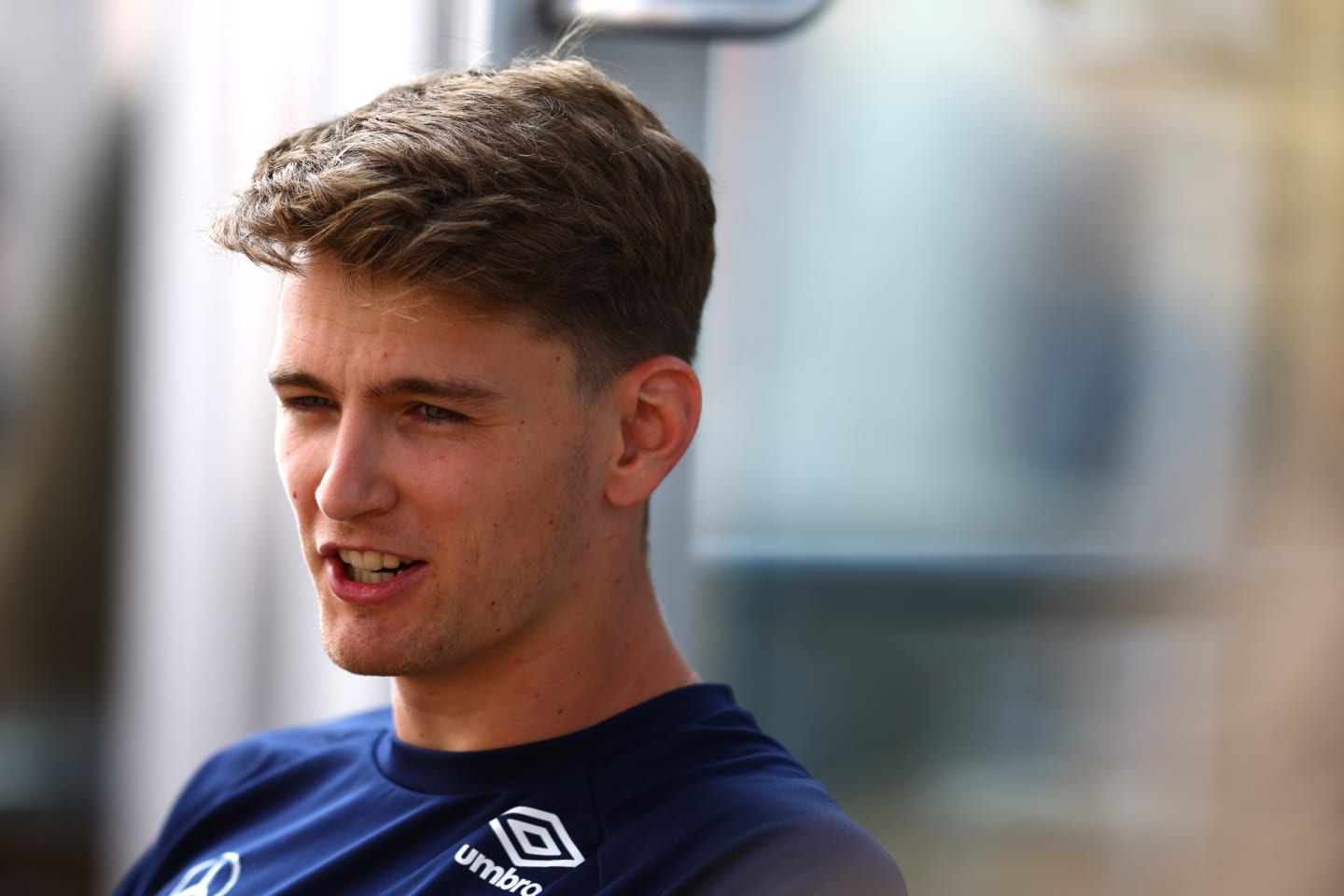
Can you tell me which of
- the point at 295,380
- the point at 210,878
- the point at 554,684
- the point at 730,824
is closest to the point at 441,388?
the point at 295,380

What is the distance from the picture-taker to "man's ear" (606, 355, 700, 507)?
1.08 m

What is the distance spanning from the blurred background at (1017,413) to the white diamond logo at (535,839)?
1.37ft

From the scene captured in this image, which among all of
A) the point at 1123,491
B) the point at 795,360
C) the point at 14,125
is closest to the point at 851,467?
the point at 795,360

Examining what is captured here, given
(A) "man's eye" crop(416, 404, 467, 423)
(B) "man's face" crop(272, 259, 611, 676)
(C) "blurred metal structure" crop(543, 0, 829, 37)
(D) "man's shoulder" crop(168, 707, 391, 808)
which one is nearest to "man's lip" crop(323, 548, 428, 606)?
(B) "man's face" crop(272, 259, 611, 676)

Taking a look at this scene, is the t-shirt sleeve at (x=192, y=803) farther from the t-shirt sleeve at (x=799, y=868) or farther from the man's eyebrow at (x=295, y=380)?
the t-shirt sleeve at (x=799, y=868)

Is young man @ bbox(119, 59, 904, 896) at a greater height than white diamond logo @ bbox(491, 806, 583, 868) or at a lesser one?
greater

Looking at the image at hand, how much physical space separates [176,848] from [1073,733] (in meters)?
0.78

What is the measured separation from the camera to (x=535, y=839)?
1016 millimetres

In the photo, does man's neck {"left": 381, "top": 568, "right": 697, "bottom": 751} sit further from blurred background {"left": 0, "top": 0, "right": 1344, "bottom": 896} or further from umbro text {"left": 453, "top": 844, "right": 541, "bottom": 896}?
blurred background {"left": 0, "top": 0, "right": 1344, "bottom": 896}

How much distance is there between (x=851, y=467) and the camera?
135cm

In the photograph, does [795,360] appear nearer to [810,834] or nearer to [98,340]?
[810,834]

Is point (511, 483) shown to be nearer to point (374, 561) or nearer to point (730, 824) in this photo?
point (374, 561)

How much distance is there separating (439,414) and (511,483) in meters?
0.07

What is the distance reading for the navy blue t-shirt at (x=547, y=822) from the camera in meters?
0.96
